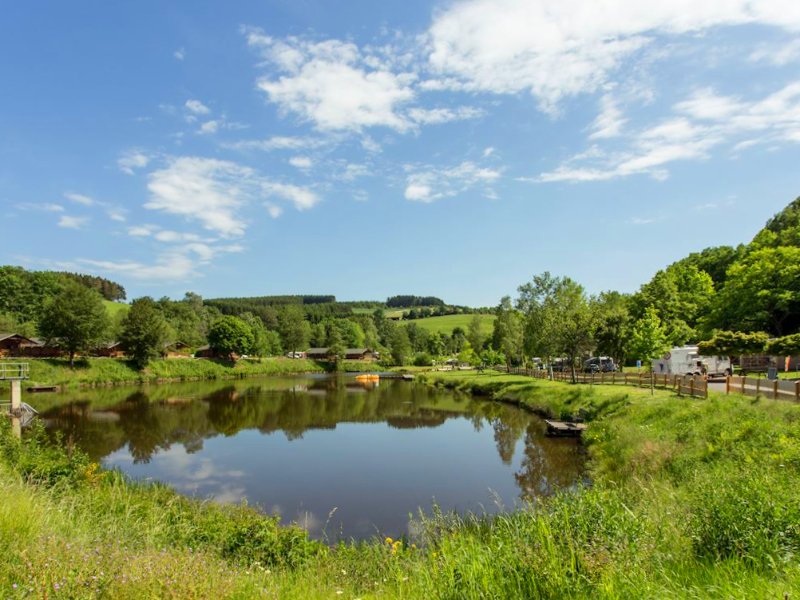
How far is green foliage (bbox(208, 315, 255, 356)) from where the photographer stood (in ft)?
278

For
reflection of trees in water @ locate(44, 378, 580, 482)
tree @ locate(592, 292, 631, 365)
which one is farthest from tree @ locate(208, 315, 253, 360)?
tree @ locate(592, 292, 631, 365)

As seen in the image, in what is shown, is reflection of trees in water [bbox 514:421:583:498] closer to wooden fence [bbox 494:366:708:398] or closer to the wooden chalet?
wooden fence [bbox 494:366:708:398]

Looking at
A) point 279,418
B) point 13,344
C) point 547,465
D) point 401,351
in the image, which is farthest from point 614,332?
point 13,344

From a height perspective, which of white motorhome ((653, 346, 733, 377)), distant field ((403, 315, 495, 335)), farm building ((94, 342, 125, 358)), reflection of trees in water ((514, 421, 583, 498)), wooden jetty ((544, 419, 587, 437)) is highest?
distant field ((403, 315, 495, 335))

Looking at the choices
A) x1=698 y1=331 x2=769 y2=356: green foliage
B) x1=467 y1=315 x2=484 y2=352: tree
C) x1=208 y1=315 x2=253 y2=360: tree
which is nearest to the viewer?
x1=698 y1=331 x2=769 y2=356: green foliage

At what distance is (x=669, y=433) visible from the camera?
17.0m

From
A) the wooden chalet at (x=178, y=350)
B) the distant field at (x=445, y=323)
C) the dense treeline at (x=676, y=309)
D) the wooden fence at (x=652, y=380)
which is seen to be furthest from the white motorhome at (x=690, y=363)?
the distant field at (x=445, y=323)

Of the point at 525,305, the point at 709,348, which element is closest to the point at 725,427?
the point at 709,348

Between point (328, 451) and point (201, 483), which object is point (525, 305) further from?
point (201, 483)

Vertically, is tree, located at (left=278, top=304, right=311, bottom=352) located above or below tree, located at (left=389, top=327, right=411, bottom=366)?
above

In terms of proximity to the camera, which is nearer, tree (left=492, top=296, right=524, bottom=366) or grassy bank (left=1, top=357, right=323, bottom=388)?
grassy bank (left=1, top=357, right=323, bottom=388)

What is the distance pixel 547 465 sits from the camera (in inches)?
792

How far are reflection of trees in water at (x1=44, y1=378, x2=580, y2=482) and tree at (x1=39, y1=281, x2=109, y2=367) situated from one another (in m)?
10.9

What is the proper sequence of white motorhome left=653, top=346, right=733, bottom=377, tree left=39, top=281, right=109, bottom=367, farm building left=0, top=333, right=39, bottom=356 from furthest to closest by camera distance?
farm building left=0, top=333, right=39, bottom=356 < tree left=39, top=281, right=109, bottom=367 < white motorhome left=653, top=346, right=733, bottom=377
